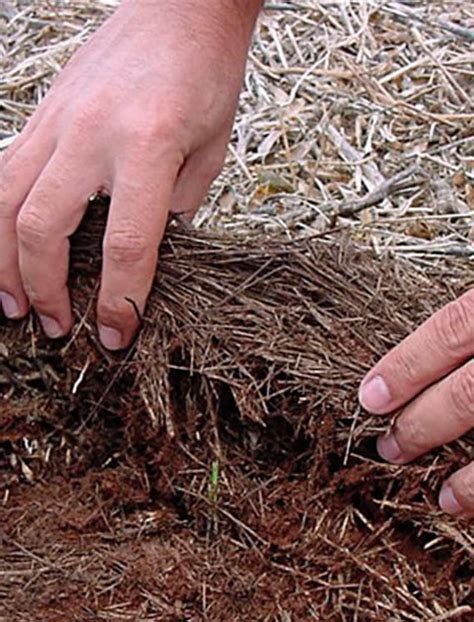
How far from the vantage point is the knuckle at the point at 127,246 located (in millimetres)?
1533

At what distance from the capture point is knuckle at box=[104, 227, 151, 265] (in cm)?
153

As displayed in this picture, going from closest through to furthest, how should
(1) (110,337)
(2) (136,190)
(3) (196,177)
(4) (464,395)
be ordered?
(4) (464,395) → (2) (136,190) → (1) (110,337) → (3) (196,177)

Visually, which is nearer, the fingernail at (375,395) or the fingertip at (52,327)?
the fingernail at (375,395)

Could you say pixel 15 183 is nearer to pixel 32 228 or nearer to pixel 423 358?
pixel 32 228

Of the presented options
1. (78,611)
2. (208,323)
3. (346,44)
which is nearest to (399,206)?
(346,44)

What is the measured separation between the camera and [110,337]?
165cm

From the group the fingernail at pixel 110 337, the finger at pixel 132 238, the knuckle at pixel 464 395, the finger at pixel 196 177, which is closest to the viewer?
the knuckle at pixel 464 395

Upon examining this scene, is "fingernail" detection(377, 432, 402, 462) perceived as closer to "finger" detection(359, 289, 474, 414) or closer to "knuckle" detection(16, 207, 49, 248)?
"finger" detection(359, 289, 474, 414)

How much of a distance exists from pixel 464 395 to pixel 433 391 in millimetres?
51

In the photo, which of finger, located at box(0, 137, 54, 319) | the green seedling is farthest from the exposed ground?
finger, located at box(0, 137, 54, 319)

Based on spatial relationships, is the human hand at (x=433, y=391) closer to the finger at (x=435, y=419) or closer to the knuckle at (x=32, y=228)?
the finger at (x=435, y=419)

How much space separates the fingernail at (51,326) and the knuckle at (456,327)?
22.7 inches

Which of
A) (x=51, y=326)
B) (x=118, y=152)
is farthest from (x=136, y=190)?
(x=51, y=326)

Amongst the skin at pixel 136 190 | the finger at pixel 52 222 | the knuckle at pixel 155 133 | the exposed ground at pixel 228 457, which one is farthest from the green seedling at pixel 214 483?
the knuckle at pixel 155 133
